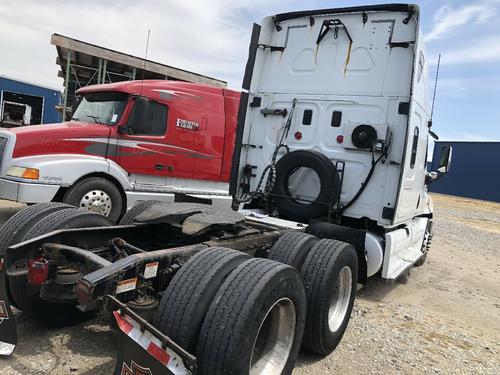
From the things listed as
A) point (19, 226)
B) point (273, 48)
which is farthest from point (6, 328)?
point (273, 48)

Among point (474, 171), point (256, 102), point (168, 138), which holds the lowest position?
point (168, 138)

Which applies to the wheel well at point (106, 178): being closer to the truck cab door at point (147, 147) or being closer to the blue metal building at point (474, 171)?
the truck cab door at point (147, 147)

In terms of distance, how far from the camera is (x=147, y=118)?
7352 millimetres

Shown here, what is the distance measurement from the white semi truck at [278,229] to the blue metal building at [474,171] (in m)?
32.8

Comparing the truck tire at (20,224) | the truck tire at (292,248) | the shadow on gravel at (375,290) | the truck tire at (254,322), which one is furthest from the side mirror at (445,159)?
the truck tire at (20,224)

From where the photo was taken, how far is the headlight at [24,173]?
20.1 feet

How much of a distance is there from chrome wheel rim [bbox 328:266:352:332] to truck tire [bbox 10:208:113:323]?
6.86ft

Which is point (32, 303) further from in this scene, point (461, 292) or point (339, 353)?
point (461, 292)

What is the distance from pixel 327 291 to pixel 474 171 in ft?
127

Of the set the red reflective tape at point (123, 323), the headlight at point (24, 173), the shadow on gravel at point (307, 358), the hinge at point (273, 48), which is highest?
the hinge at point (273, 48)

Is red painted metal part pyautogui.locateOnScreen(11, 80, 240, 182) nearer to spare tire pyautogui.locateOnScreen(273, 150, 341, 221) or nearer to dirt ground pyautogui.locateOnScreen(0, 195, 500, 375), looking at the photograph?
spare tire pyautogui.locateOnScreen(273, 150, 341, 221)

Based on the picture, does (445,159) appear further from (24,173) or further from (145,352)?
(24,173)

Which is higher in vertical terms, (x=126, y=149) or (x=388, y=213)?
(x=126, y=149)

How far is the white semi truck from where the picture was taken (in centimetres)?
238
